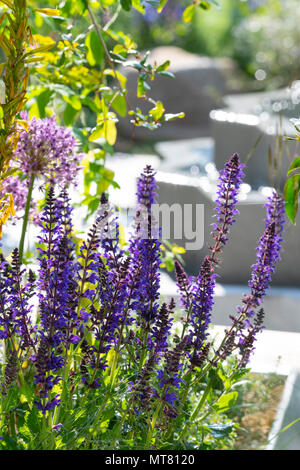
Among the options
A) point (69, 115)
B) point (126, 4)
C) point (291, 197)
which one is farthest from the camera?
point (69, 115)

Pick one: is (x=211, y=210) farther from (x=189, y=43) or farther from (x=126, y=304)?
(x=189, y=43)

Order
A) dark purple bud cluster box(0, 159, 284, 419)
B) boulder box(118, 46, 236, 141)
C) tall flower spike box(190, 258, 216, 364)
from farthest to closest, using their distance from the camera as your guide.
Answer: boulder box(118, 46, 236, 141) → tall flower spike box(190, 258, 216, 364) → dark purple bud cluster box(0, 159, 284, 419)

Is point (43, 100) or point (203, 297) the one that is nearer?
point (203, 297)

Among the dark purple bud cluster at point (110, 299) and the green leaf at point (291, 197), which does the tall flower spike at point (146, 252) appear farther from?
the green leaf at point (291, 197)

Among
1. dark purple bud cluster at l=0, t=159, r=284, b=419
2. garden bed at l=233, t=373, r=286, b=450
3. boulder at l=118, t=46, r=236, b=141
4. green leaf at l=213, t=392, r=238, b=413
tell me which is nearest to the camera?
dark purple bud cluster at l=0, t=159, r=284, b=419

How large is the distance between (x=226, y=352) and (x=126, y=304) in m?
0.29

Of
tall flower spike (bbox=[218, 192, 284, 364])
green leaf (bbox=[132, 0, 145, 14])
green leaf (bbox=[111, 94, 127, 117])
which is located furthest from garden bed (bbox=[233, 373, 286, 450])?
green leaf (bbox=[132, 0, 145, 14])

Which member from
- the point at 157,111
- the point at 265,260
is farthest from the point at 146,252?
the point at 157,111

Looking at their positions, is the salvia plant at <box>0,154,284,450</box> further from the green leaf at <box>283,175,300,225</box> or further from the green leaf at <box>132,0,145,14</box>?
the green leaf at <box>132,0,145,14</box>

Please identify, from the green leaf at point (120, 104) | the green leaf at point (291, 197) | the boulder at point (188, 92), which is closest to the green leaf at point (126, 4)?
the green leaf at point (120, 104)

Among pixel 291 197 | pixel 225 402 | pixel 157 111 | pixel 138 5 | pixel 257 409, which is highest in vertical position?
pixel 138 5

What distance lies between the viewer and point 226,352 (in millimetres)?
1520

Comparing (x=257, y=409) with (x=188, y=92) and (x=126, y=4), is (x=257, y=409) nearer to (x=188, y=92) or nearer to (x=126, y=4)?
(x=126, y=4)
